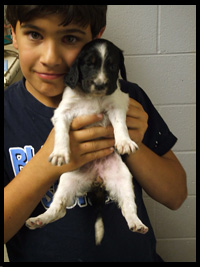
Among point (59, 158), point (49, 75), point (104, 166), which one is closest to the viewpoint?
point (59, 158)

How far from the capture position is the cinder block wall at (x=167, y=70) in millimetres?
968

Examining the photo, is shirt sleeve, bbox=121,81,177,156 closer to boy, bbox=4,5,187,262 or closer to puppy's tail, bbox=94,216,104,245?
boy, bbox=4,5,187,262

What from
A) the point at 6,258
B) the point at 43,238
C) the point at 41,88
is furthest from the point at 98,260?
the point at 41,88

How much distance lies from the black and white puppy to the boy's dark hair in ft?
0.21

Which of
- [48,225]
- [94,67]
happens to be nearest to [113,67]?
[94,67]

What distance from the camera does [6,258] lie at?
102 centimetres

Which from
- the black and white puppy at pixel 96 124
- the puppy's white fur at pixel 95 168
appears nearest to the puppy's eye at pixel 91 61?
the black and white puppy at pixel 96 124

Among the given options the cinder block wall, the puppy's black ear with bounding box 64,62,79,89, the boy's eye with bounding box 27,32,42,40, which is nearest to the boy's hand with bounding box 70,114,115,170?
the puppy's black ear with bounding box 64,62,79,89

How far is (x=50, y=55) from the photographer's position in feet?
2.27

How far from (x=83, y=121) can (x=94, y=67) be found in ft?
0.50

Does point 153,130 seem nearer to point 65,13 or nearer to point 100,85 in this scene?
point 100,85

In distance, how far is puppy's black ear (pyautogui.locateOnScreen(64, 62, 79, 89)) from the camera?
73 centimetres

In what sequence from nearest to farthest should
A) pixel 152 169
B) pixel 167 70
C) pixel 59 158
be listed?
Answer: 1. pixel 59 158
2. pixel 152 169
3. pixel 167 70

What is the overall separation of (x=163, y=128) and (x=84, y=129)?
38 centimetres
